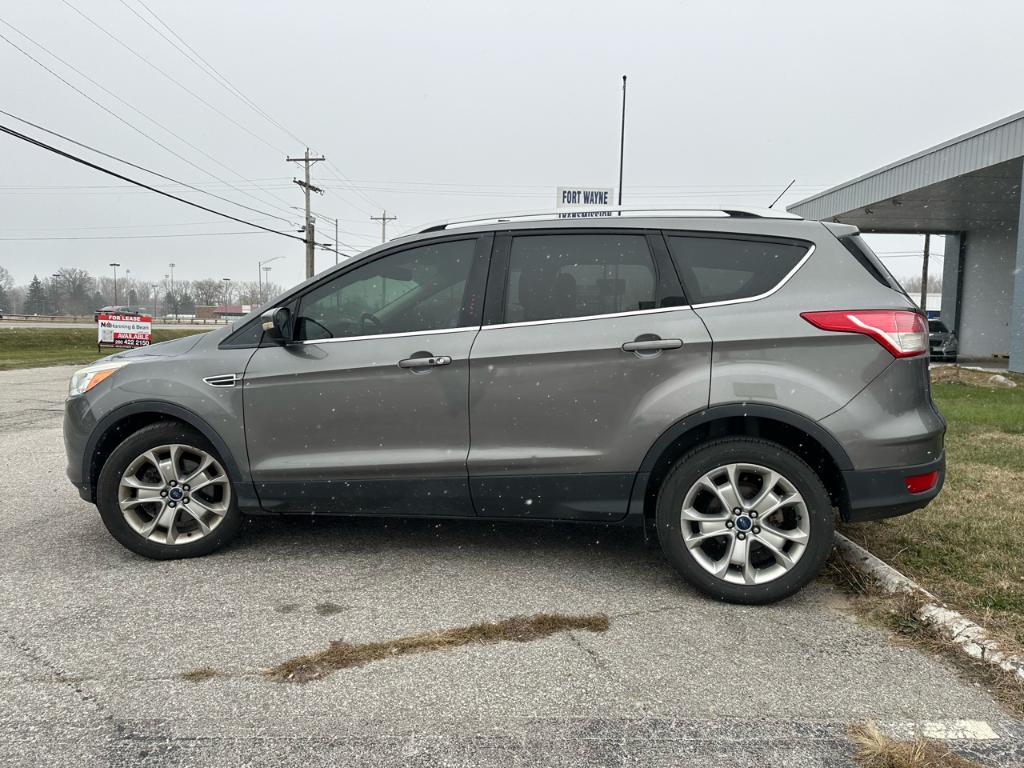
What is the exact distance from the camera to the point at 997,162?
52.3 ft

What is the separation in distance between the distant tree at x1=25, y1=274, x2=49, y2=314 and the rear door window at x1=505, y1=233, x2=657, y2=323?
121 metres

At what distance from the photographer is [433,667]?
2.88 metres

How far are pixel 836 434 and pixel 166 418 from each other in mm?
3502

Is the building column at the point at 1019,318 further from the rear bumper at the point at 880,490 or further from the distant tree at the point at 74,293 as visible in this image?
the distant tree at the point at 74,293

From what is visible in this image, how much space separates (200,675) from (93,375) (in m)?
2.12

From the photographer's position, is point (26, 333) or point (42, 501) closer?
point (42, 501)

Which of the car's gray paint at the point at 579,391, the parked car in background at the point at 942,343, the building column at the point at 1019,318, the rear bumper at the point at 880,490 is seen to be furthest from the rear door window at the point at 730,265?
the parked car in background at the point at 942,343

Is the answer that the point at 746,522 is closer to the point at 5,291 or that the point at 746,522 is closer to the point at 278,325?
the point at 278,325

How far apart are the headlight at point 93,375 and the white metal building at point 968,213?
55.2ft

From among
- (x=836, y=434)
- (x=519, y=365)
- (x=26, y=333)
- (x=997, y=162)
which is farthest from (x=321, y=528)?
(x=26, y=333)

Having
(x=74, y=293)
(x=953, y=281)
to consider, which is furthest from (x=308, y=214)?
(x=74, y=293)

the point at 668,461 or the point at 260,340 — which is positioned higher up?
the point at 260,340

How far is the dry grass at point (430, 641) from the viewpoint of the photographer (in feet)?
9.35

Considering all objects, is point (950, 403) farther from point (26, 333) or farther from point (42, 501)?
point (26, 333)
